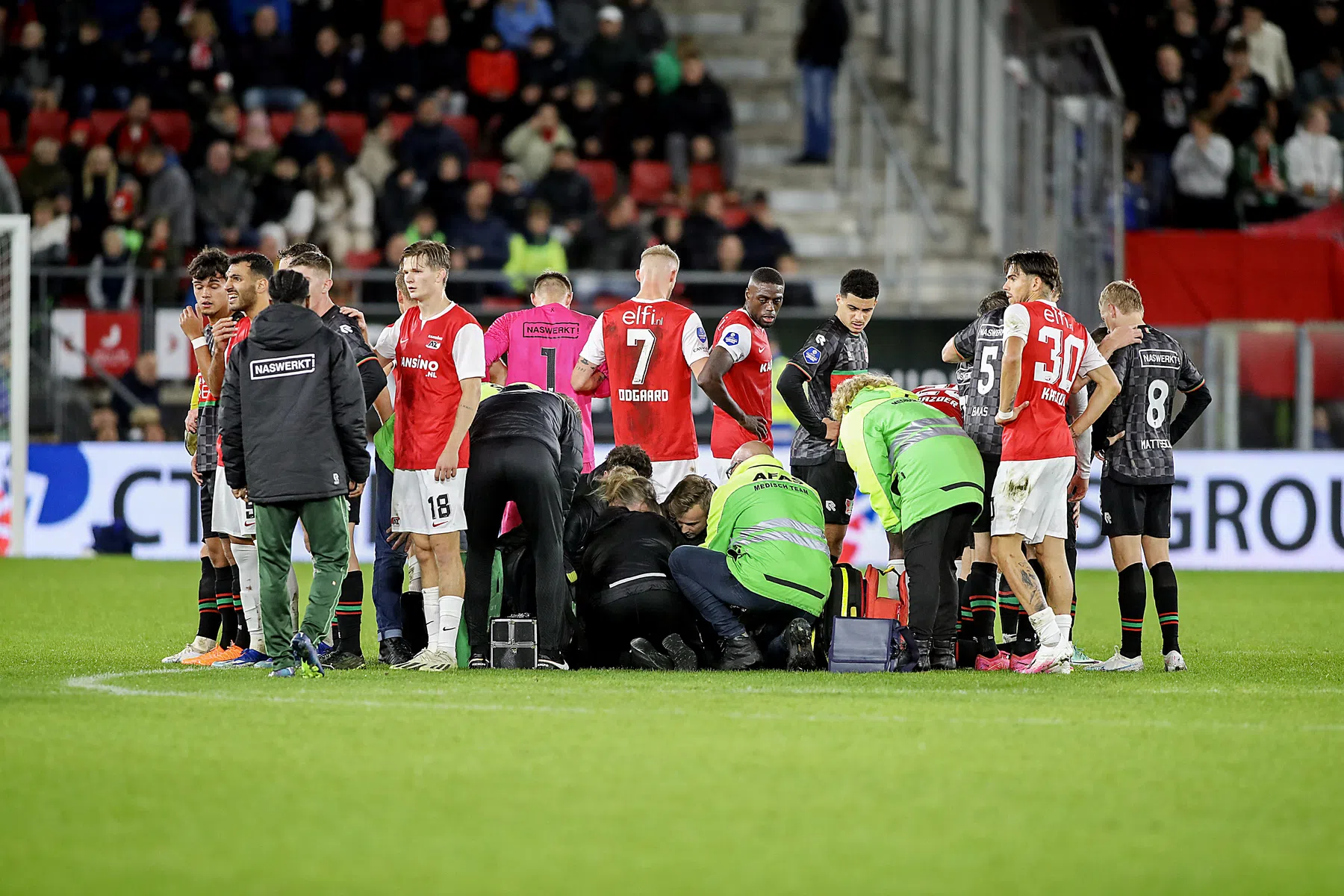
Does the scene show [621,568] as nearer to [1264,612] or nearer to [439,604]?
[439,604]

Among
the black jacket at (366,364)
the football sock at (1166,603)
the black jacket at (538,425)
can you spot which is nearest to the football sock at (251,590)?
the black jacket at (366,364)

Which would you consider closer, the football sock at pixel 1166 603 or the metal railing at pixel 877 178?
the football sock at pixel 1166 603

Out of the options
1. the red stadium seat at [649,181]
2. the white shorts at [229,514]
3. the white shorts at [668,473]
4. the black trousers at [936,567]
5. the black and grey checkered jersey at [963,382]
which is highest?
the red stadium seat at [649,181]

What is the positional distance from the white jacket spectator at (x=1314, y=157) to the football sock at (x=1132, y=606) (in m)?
15.5

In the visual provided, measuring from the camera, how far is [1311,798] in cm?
598

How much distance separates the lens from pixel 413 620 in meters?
10.3

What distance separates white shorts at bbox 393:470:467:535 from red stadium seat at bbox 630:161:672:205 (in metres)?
13.9

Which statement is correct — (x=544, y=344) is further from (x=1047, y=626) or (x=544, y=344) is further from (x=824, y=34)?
(x=824, y=34)

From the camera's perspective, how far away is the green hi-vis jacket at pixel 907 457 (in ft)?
31.8

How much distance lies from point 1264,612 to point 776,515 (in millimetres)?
5993

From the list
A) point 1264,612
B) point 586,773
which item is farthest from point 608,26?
point 586,773

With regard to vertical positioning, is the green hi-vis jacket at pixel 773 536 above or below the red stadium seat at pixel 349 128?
below

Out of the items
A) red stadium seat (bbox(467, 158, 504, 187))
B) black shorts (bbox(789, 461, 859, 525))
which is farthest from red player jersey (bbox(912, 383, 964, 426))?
red stadium seat (bbox(467, 158, 504, 187))

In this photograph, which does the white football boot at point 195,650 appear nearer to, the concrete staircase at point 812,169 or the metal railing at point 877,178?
the metal railing at point 877,178
